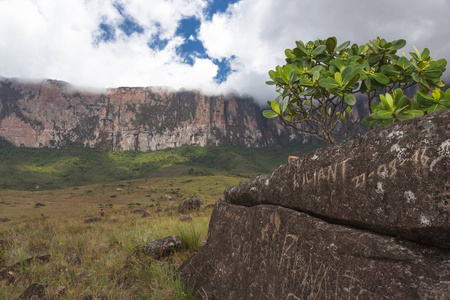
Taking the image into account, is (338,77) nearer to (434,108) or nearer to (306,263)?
(434,108)

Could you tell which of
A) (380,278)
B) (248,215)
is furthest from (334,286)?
(248,215)

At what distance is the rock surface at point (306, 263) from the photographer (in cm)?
177

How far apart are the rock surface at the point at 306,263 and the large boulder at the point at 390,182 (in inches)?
5.3

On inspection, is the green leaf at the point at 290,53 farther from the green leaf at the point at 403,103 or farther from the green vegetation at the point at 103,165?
the green vegetation at the point at 103,165

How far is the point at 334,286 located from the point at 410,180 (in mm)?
1122

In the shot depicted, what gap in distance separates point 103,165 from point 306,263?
182 m

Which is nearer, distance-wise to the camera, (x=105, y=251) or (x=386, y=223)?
(x=386, y=223)

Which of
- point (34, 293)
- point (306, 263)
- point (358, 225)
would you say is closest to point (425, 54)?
point (358, 225)

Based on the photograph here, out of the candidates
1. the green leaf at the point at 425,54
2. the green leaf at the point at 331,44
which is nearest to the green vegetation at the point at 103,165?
the green leaf at the point at 331,44

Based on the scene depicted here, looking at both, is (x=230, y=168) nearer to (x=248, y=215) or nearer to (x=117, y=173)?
(x=117, y=173)

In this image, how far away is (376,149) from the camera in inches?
85.5

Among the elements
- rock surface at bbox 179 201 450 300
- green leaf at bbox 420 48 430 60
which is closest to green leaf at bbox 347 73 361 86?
green leaf at bbox 420 48 430 60

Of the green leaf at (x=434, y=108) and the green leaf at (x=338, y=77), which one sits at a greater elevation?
the green leaf at (x=338, y=77)

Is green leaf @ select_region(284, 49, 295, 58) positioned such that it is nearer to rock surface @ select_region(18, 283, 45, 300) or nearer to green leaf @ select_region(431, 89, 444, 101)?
green leaf @ select_region(431, 89, 444, 101)
